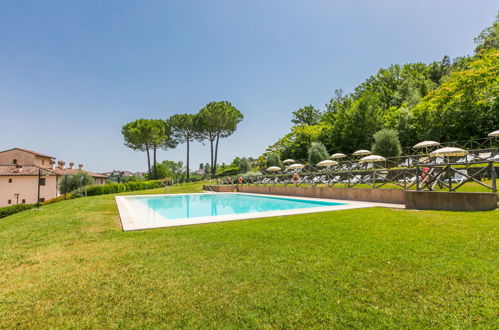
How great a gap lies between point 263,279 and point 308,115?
43519 mm

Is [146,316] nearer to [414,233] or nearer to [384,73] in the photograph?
[414,233]

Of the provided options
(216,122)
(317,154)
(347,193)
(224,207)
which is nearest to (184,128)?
(216,122)

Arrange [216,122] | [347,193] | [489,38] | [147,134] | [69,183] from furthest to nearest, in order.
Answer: [147,134], [216,122], [69,183], [489,38], [347,193]

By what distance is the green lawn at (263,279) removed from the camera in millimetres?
2180

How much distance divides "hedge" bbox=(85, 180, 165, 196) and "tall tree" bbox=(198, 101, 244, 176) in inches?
384

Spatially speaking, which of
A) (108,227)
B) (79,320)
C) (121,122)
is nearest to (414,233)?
(79,320)

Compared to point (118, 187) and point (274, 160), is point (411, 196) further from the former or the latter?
point (118, 187)

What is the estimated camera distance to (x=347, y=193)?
12.4 m

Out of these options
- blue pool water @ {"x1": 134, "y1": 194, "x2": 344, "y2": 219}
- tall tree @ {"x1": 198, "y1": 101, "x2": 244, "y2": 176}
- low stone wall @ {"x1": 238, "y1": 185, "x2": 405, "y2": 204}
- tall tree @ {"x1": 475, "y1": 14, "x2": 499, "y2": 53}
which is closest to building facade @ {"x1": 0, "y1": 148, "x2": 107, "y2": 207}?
tall tree @ {"x1": 198, "y1": 101, "x2": 244, "y2": 176}

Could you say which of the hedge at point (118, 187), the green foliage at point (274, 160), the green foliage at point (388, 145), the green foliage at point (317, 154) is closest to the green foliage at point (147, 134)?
the hedge at point (118, 187)

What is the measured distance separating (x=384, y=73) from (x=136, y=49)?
1509 inches

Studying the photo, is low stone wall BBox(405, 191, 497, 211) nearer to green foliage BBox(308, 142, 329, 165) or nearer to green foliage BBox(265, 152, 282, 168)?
green foliage BBox(308, 142, 329, 165)

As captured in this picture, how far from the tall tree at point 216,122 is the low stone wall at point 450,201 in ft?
107

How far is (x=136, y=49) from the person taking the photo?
63.2 ft
